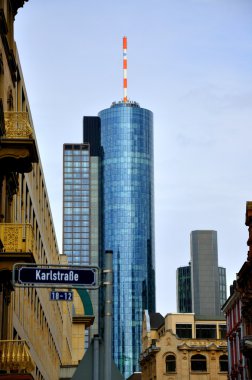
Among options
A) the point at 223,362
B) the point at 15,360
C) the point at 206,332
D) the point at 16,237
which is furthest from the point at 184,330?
the point at 15,360

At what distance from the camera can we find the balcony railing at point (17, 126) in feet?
82.4

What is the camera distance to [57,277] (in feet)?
52.6

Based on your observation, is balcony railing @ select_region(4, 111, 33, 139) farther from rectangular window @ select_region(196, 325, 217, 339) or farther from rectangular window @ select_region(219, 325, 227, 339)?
rectangular window @ select_region(196, 325, 217, 339)

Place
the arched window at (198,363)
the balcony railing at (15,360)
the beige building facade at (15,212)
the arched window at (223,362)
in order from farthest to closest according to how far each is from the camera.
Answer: the arched window at (198,363), the arched window at (223,362), the beige building facade at (15,212), the balcony railing at (15,360)

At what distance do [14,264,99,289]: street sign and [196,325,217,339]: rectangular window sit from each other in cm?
11446

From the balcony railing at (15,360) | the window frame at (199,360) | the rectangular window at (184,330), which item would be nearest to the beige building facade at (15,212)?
the balcony railing at (15,360)

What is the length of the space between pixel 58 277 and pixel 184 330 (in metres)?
115

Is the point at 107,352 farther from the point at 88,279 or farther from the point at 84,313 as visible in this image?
the point at 84,313

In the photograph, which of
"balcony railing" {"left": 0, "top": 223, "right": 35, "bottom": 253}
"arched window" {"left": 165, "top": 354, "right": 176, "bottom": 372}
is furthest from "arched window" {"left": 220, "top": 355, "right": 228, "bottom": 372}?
"balcony railing" {"left": 0, "top": 223, "right": 35, "bottom": 253}

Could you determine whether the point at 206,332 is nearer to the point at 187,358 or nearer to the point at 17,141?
the point at 187,358

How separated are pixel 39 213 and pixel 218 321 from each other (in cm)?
8333

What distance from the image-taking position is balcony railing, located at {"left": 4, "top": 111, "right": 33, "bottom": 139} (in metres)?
25.1

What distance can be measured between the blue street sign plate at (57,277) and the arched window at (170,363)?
10553 centimetres

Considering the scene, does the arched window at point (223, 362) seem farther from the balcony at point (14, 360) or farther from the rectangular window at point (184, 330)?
the balcony at point (14, 360)
